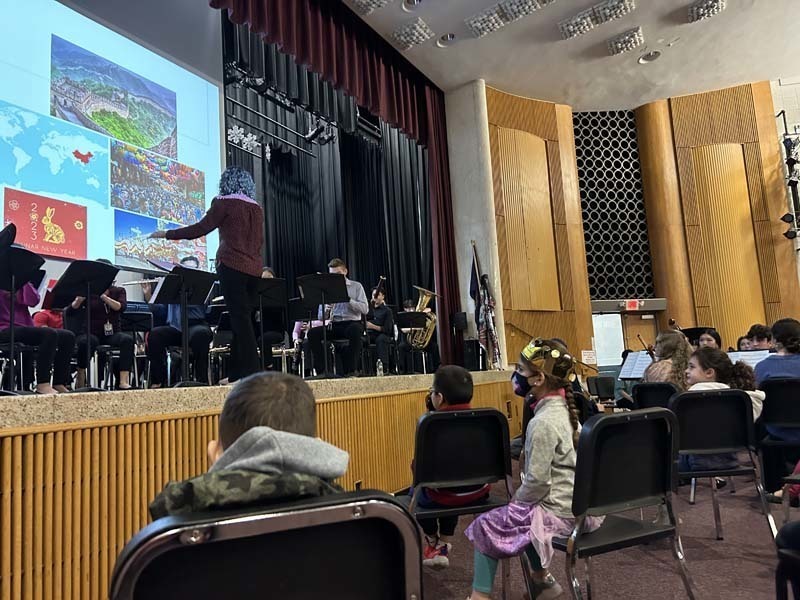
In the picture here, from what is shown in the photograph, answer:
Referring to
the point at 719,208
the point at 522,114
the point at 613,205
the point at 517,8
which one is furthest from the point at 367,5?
the point at 719,208

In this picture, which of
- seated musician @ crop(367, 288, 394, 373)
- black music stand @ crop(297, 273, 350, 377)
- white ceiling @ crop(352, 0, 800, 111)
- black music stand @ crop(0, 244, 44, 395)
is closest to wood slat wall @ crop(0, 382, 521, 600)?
black music stand @ crop(0, 244, 44, 395)

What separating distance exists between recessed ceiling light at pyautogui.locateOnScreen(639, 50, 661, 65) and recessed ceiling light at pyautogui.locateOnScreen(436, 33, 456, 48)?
3091 mm

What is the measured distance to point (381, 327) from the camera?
22.9ft

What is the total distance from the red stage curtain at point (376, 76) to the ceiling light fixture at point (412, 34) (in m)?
0.23

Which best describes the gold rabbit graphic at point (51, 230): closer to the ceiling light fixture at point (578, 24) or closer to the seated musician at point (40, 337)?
the seated musician at point (40, 337)

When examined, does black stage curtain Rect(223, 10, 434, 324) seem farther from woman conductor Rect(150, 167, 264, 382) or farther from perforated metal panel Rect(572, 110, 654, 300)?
woman conductor Rect(150, 167, 264, 382)

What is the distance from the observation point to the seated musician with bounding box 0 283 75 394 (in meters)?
3.71

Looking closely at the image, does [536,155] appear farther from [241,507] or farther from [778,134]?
[241,507]

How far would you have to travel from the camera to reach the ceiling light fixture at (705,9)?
24.6 feet

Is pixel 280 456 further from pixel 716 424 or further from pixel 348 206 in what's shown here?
pixel 348 206

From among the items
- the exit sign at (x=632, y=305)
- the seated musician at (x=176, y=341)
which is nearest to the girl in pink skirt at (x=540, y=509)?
the seated musician at (x=176, y=341)

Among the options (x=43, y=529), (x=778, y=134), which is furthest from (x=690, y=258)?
(x=43, y=529)

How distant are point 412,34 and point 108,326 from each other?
4949 mm

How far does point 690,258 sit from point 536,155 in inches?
130
